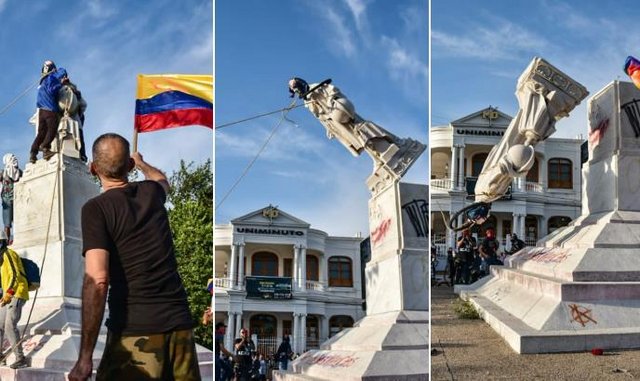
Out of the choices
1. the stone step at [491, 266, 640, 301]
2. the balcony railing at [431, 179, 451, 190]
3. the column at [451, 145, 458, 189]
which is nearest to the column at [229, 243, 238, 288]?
the stone step at [491, 266, 640, 301]

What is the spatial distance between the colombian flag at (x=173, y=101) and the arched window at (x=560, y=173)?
1425 centimetres

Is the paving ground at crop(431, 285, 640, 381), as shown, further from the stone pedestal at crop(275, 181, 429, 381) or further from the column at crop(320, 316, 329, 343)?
the column at crop(320, 316, 329, 343)

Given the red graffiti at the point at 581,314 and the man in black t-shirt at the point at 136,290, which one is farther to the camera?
the red graffiti at the point at 581,314

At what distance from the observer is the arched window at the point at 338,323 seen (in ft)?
23.9

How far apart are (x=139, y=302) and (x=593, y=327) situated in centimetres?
529

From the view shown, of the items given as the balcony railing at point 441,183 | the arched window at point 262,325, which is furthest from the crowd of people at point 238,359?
the balcony railing at point 441,183

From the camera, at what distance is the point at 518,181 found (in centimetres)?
2197

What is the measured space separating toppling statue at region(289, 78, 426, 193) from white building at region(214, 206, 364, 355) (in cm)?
87

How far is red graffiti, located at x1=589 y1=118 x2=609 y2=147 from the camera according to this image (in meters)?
9.53

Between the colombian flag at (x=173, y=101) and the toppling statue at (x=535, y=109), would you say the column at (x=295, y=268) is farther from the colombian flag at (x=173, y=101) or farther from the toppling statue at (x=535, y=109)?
the toppling statue at (x=535, y=109)

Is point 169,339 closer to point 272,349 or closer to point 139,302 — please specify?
point 139,302

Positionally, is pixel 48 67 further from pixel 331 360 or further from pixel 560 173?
pixel 560 173

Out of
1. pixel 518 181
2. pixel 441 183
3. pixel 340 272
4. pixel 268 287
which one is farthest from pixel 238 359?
pixel 518 181

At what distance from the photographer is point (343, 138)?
7367 millimetres
